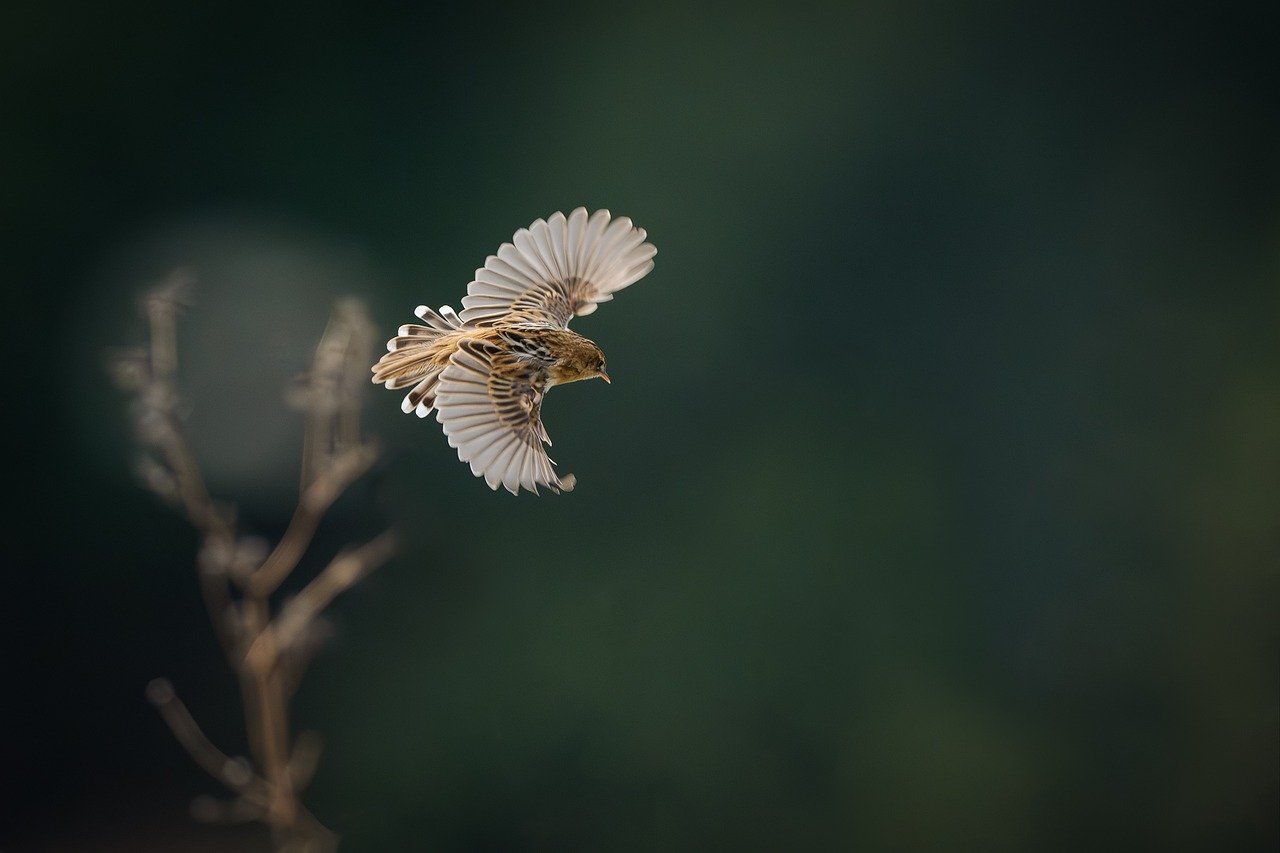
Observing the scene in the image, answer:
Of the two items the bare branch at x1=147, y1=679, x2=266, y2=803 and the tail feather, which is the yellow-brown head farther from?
the bare branch at x1=147, y1=679, x2=266, y2=803

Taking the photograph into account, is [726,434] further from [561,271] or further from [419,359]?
[419,359]

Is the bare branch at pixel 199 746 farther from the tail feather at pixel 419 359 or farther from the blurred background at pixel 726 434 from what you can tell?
the tail feather at pixel 419 359

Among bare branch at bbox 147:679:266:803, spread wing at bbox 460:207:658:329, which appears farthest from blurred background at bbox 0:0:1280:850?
spread wing at bbox 460:207:658:329

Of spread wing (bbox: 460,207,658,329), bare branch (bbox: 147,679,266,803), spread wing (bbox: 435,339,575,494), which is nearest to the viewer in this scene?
spread wing (bbox: 435,339,575,494)

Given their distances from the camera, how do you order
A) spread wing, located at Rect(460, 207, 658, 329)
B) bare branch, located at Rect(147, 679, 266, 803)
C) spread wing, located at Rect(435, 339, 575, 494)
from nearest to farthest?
1. spread wing, located at Rect(435, 339, 575, 494)
2. spread wing, located at Rect(460, 207, 658, 329)
3. bare branch, located at Rect(147, 679, 266, 803)

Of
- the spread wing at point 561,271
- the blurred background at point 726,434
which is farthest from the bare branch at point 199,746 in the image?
the spread wing at point 561,271

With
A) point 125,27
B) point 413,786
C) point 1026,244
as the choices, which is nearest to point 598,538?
point 413,786
